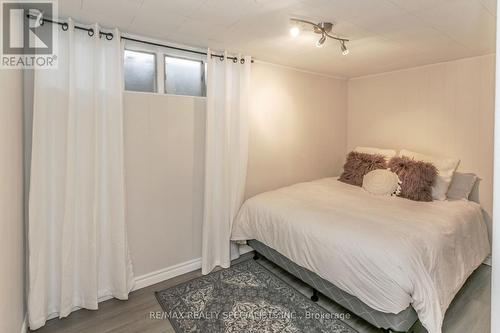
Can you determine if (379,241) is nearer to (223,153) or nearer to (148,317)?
(223,153)

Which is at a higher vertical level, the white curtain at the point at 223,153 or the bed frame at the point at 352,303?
the white curtain at the point at 223,153

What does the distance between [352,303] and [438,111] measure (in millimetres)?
2544

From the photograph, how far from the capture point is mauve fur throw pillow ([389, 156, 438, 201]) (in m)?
2.67

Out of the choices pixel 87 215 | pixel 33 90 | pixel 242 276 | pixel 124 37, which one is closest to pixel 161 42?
pixel 124 37

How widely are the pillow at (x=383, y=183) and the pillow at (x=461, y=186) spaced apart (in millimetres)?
532

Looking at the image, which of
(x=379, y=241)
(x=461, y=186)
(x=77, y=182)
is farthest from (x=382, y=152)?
(x=77, y=182)

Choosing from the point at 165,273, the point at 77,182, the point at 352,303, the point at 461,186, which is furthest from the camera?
the point at 461,186

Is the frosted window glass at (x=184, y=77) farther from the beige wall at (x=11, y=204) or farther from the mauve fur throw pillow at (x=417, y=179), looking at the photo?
the mauve fur throw pillow at (x=417, y=179)

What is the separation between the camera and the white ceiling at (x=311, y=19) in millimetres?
1707

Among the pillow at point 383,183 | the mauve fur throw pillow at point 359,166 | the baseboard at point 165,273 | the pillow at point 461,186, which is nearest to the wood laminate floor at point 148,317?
the baseboard at point 165,273

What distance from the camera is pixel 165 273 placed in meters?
2.55

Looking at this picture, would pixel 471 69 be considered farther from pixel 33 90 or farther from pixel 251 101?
pixel 33 90

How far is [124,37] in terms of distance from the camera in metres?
2.21

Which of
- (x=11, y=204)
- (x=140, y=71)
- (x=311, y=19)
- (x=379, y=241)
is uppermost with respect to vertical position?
(x=311, y=19)
